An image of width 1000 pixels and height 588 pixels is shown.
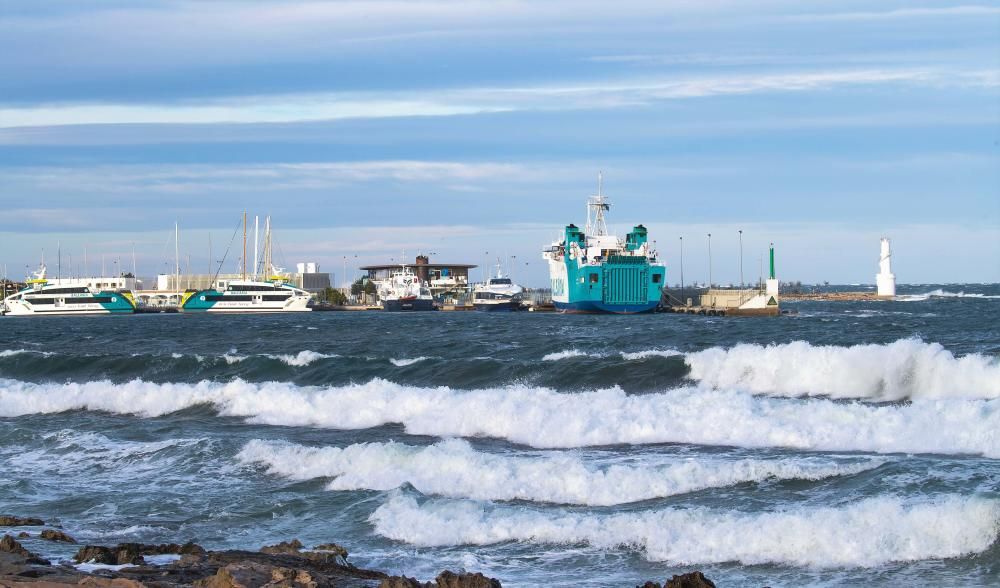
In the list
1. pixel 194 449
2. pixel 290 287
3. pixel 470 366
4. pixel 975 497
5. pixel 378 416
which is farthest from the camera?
pixel 290 287

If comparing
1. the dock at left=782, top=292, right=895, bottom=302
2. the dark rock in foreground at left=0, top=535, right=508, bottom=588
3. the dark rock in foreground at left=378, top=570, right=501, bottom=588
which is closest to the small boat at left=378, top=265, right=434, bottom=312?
the dock at left=782, top=292, right=895, bottom=302

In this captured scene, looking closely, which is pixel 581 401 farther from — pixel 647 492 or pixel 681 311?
pixel 681 311

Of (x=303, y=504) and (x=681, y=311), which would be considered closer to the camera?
(x=303, y=504)

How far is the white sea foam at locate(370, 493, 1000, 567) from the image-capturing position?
12391mm

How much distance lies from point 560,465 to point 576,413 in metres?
6.26

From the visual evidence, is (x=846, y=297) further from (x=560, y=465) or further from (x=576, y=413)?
(x=560, y=465)

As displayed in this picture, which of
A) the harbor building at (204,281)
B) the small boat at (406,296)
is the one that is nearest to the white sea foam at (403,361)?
the small boat at (406,296)

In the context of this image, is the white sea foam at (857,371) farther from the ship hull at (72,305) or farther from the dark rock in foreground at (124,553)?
the ship hull at (72,305)

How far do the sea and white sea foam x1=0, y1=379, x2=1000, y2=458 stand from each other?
0.22 feet

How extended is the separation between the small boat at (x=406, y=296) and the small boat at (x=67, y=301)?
100 feet

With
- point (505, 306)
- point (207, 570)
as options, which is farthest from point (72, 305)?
point (207, 570)

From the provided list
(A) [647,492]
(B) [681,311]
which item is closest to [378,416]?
(A) [647,492]

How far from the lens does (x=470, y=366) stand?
34.3m

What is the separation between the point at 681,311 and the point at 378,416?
76032 millimetres
